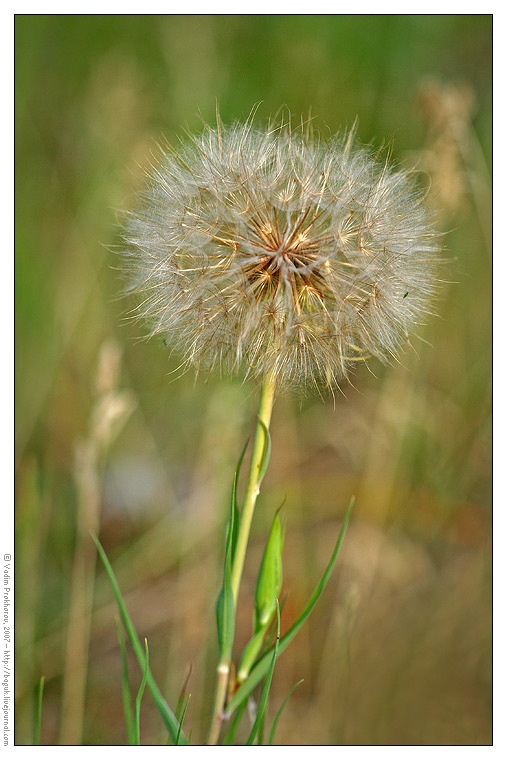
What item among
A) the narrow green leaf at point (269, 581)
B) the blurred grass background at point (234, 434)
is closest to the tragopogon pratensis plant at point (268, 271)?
the narrow green leaf at point (269, 581)

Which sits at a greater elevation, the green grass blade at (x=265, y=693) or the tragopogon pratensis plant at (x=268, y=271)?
the tragopogon pratensis plant at (x=268, y=271)

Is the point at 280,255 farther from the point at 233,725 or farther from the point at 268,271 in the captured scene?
the point at 233,725

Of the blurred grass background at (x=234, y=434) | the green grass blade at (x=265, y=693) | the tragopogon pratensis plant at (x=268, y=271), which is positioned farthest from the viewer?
the blurred grass background at (x=234, y=434)

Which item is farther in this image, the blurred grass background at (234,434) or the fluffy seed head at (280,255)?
the blurred grass background at (234,434)

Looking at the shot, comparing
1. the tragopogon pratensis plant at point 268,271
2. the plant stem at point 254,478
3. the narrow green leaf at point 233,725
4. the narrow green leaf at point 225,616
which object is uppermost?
the tragopogon pratensis plant at point 268,271

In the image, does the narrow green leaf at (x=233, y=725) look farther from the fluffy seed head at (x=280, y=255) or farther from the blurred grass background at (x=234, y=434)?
the blurred grass background at (x=234, y=434)

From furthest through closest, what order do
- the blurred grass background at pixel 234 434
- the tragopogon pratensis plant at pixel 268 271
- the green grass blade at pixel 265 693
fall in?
the blurred grass background at pixel 234 434 → the tragopogon pratensis plant at pixel 268 271 → the green grass blade at pixel 265 693

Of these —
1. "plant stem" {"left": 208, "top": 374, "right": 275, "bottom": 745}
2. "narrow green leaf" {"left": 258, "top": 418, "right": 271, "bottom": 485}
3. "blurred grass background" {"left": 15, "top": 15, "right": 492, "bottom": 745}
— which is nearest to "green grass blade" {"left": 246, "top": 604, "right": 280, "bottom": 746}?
"plant stem" {"left": 208, "top": 374, "right": 275, "bottom": 745}

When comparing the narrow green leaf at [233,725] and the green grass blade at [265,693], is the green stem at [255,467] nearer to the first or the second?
the green grass blade at [265,693]

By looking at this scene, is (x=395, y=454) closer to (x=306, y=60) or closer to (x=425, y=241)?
(x=425, y=241)
